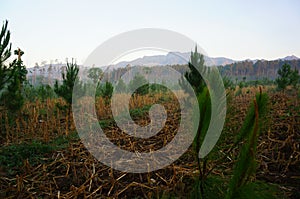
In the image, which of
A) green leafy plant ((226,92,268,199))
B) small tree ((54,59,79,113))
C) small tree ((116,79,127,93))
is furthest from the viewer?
small tree ((116,79,127,93))

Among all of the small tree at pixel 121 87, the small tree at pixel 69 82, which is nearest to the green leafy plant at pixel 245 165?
the small tree at pixel 69 82

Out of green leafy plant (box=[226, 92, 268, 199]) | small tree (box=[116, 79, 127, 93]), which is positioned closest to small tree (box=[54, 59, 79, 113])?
green leafy plant (box=[226, 92, 268, 199])

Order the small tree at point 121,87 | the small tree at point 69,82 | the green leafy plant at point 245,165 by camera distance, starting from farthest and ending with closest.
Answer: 1. the small tree at point 121,87
2. the small tree at point 69,82
3. the green leafy plant at point 245,165

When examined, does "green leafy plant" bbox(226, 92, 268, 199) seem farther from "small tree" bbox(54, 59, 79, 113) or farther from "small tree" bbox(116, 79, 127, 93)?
"small tree" bbox(116, 79, 127, 93)

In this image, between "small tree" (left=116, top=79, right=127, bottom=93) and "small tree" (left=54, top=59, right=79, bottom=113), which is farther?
"small tree" (left=116, top=79, right=127, bottom=93)

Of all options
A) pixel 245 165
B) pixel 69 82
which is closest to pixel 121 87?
pixel 69 82

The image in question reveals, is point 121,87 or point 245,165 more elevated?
point 121,87

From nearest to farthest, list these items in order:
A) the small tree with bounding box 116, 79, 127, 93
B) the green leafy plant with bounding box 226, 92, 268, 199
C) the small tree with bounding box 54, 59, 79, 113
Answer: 1. the green leafy plant with bounding box 226, 92, 268, 199
2. the small tree with bounding box 54, 59, 79, 113
3. the small tree with bounding box 116, 79, 127, 93

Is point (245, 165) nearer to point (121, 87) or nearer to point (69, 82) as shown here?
point (69, 82)

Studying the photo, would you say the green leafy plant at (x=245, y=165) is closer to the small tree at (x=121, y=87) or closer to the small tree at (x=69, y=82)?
the small tree at (x=69, y=82)

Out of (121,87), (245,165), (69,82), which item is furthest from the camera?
(121,87)

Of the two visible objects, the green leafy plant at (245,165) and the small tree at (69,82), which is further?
the small tree at (69,82)

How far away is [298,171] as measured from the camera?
2.80 metres

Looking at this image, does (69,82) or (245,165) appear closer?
(245,165)
